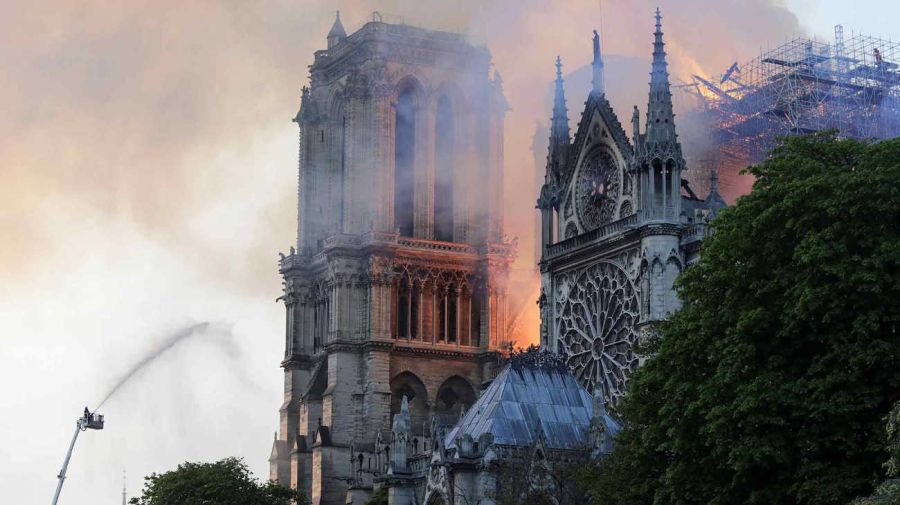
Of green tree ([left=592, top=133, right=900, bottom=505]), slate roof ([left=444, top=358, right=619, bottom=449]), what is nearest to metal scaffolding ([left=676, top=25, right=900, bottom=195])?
slate roof ([left=444, top=358, right=619, bottom=449])

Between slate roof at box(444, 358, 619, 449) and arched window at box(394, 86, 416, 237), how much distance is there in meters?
37.9

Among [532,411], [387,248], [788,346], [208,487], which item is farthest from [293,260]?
[788,346]

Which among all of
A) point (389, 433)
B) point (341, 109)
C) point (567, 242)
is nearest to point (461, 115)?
point (341, 109)

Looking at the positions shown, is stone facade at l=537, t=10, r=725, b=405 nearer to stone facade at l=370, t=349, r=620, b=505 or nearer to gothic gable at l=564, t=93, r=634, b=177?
gothic gable at l=564, t=93, r=634, b=177

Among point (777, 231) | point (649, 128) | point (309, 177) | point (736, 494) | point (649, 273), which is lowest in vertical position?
point (736, 494)

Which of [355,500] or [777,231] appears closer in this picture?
[777,231]

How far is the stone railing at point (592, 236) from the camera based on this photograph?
7388 cm

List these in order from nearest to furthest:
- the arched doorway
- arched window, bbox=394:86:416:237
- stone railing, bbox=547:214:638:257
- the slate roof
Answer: the slate roof < stone railing, bbox=547:214:638:257 < the arched doorway < arched window, bbox=394:86:416:237

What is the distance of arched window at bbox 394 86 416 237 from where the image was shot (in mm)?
103938

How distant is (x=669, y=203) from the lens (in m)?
72.6

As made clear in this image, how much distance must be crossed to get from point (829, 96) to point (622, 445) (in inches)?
1312

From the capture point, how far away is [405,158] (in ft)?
343

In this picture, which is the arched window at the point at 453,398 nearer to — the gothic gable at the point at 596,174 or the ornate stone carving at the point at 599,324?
the ornate stone carving at the point at 599,324

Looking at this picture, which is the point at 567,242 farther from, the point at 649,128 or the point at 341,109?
the point at 341,109
